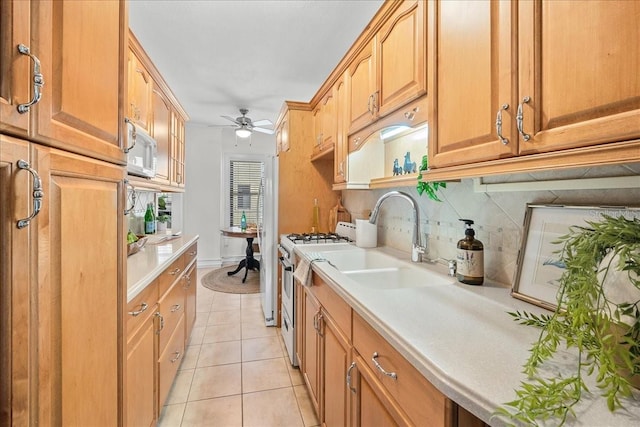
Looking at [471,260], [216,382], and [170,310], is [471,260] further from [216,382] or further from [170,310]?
[216,382]

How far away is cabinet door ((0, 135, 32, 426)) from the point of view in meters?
0.47

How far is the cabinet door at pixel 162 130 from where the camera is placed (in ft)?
8.28

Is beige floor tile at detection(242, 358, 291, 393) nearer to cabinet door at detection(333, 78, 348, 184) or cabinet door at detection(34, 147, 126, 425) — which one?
cabinet door at detection(34, 147, 126, 425)

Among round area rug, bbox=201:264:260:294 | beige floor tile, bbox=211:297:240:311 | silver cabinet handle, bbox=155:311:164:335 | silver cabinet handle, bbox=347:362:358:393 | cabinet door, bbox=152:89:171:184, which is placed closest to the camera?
silver cabinet handle, bbox=347:362:358:393

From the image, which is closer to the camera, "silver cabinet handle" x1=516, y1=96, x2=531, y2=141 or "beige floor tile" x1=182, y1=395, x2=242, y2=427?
"silver cabinet handle" x1=516, y1=96, x2=531, y2=141

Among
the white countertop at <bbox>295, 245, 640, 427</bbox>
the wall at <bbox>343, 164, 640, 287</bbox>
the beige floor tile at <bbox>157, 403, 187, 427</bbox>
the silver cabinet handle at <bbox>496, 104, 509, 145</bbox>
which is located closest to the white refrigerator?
the beige floor tile at <bbox>157, 403, 187, 427</bbox>

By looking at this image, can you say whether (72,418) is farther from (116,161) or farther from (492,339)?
(492,339)

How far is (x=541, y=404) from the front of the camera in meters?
0.47

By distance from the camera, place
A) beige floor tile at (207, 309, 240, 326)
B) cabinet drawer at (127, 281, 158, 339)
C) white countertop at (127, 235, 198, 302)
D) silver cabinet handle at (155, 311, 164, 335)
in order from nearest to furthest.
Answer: cabinet drawer at (127, 281, 158, 339) → white countertop at (127, 235, 198, 302) → silver cabinet handle at (155, 311, 164, 335) → beige floor tile at (207, 309, 240, 326)

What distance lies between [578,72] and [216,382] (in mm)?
2470

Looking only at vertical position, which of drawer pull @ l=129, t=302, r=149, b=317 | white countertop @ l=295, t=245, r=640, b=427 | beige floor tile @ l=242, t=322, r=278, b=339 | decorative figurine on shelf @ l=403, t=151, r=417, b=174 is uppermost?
decorative figurine on shelf @ l=403, t=151, r=417, b=174

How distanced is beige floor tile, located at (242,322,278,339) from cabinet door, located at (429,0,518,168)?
2387 mm

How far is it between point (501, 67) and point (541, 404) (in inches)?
32.7

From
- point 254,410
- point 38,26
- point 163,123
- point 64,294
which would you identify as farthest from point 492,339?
point 163,123
